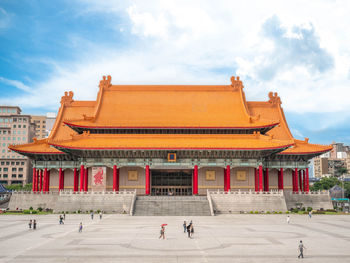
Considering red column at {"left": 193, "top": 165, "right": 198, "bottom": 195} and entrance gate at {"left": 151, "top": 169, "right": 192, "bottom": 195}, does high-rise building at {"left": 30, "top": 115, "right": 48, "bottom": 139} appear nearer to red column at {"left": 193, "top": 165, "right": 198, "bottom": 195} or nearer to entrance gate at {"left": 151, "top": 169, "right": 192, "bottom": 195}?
entrance gate at {"left": 151, "top": 169, "right": 192, "bottom": 195}

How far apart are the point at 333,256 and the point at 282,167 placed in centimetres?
3798

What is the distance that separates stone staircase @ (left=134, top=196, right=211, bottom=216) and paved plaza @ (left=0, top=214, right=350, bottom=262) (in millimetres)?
10677

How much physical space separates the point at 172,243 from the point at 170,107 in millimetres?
42758

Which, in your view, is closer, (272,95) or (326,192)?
(326,192)

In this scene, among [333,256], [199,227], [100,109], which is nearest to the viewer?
[333,256]

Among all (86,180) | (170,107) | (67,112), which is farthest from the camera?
(67,112)

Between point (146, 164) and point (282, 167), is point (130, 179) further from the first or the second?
point (282, 167)

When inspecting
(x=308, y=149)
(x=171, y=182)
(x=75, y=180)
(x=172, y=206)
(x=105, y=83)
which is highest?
(x=105, y=83)

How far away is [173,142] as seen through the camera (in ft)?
180

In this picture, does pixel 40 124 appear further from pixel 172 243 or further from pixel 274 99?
pixel 172 243

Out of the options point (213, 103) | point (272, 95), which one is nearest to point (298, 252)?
point (213, 103)

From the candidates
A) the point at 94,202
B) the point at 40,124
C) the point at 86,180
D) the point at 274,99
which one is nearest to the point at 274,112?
the point at 274,99

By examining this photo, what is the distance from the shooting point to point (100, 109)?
6450 centimetres

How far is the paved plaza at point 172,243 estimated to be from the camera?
813 inches
